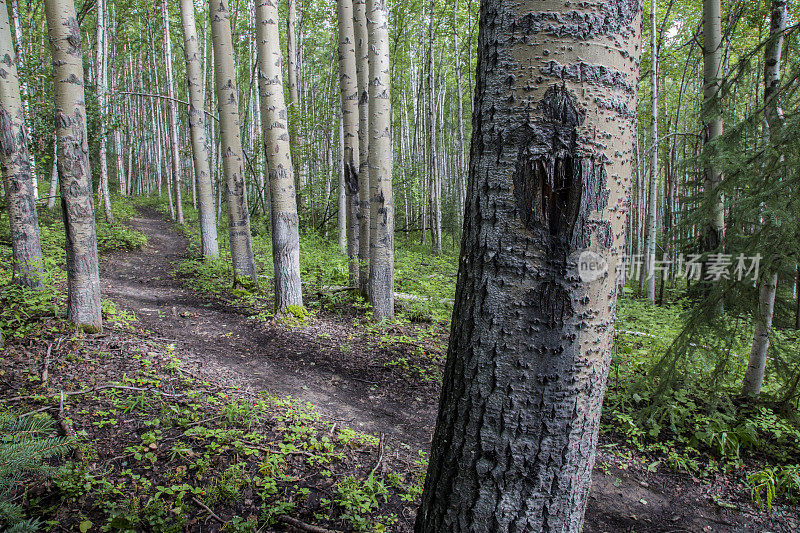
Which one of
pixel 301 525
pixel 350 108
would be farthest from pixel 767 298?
pixel 350 108

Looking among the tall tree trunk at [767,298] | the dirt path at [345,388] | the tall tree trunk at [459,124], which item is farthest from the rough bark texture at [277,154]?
the tall tree trunk at [459,124]

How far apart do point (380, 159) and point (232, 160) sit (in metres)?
3.83

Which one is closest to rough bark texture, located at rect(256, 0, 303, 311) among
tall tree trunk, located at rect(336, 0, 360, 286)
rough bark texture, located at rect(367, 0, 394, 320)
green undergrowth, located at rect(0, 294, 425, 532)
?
rough bark texture, located at rect(367, 0, 394, 320)

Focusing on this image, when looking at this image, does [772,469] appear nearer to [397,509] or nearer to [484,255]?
[397,509]

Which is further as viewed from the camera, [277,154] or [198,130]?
[198,130]

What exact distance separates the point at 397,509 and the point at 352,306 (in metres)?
4.72

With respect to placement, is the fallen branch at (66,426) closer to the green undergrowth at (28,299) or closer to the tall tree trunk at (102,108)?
the green undergrowth at (28,299)

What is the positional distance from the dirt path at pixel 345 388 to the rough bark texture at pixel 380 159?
0.88 m

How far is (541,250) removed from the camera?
1.21 m

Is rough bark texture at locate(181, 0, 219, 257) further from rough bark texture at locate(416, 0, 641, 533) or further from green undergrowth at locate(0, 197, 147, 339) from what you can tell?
rough bark texture at locate(416, 0, 641, 533)

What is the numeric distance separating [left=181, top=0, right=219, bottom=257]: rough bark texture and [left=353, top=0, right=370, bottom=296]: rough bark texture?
4.51 meters

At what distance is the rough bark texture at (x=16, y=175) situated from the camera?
16.7 ft

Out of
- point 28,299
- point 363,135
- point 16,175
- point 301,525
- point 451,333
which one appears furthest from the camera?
point 363,135

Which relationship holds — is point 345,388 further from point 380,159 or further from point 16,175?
point 16,175
